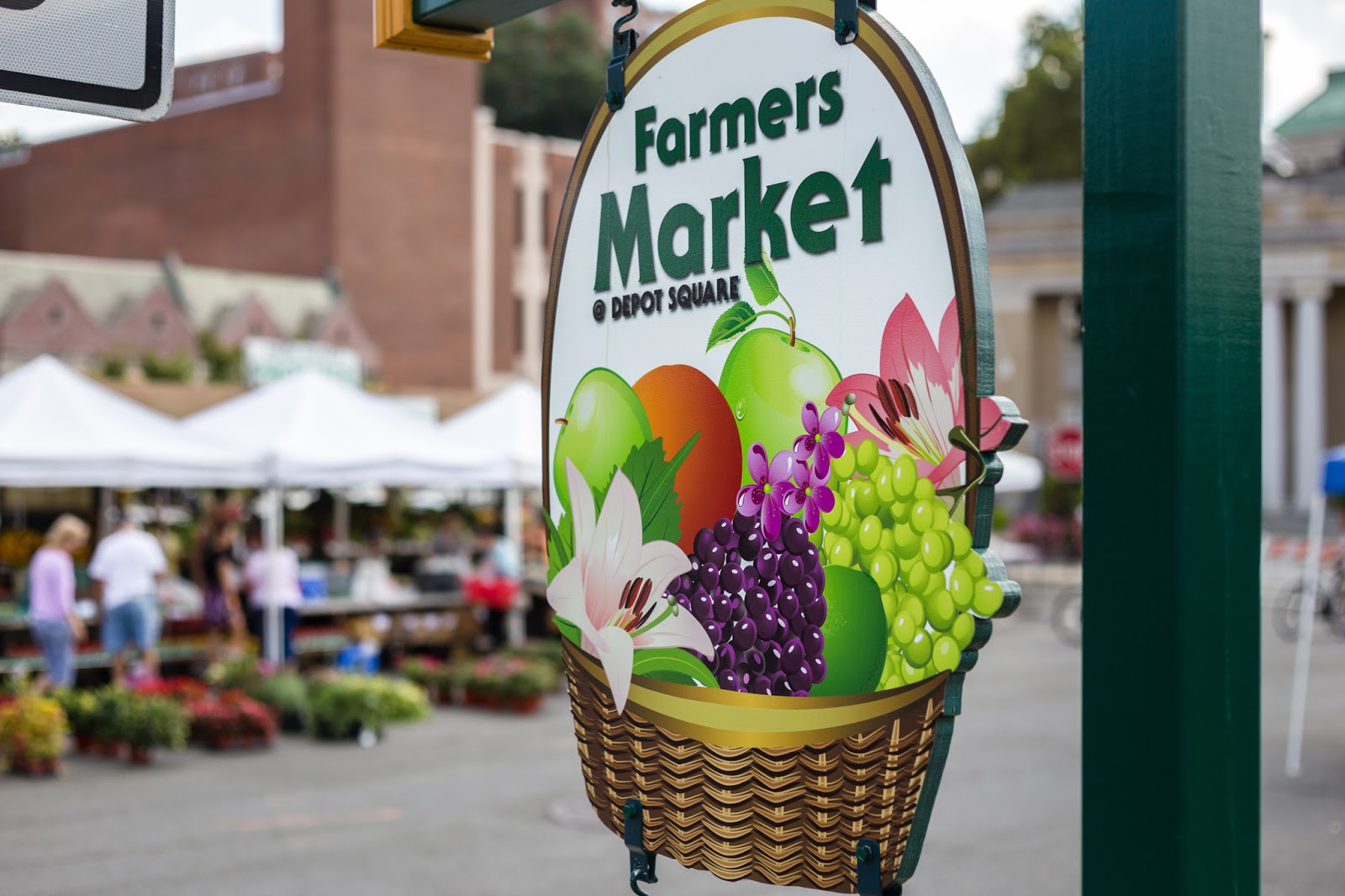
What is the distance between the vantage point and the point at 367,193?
52.6 metres

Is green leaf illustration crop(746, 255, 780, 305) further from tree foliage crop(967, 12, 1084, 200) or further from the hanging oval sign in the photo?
tree foliage crop(967, 12, 1084, 200)

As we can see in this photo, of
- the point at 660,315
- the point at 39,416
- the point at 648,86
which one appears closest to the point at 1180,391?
the point at 660,315

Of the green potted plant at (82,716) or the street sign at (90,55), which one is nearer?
the street sign at (90,55)

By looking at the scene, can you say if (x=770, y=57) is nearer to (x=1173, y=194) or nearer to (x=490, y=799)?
(x=1173, y=194)

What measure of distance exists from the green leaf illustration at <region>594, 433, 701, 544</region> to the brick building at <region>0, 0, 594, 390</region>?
48.9m

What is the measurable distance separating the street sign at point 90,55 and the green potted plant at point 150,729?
9.95 metres

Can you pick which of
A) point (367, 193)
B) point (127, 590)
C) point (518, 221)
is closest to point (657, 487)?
point (127, 590)

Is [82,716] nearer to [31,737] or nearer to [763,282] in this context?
[31,737]

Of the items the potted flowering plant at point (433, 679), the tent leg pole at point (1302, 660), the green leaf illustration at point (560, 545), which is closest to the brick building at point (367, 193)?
the potted flowering plant at point (433, 679)

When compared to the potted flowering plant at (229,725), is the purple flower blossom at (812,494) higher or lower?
higher

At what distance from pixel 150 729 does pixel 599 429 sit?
10.1m

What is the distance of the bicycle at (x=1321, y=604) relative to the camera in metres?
21.3

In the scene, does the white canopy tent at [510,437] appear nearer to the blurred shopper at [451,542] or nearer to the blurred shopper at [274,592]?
the blurred shopper at [451,542]

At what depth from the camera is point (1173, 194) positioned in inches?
71.0
